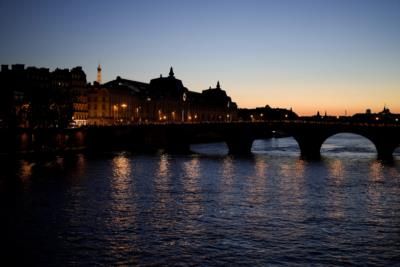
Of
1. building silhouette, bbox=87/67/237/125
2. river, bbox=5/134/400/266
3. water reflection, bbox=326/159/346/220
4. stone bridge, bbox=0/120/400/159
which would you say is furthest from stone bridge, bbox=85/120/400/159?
river, bbox=5/134/400/266

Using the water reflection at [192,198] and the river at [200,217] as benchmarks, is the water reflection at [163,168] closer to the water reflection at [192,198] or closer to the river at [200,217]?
the river at [200,217]

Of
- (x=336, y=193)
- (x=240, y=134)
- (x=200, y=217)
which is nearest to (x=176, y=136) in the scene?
(x=240, y=134)

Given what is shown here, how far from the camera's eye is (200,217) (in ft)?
128

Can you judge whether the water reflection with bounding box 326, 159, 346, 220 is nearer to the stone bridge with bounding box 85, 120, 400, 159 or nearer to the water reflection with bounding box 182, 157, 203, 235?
the water reflection with bounding box 182, 157, 203, 235

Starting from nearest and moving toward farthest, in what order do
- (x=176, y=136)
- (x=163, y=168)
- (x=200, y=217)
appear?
(x=200, y=217)
(x=163, y=168)
(x=176, y=136)

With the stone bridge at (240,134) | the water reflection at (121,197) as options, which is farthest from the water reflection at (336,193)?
the stone bridge at (240,134)

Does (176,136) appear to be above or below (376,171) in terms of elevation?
above

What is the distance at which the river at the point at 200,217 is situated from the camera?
97.8 ft

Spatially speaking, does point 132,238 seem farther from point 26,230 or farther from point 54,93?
point 54,93

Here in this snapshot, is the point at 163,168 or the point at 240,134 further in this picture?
the point at 240,134

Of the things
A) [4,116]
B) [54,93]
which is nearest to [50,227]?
[4,116]

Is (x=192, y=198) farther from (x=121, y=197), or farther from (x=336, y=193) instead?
(x=336, y=193)

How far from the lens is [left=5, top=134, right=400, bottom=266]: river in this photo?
29812mm

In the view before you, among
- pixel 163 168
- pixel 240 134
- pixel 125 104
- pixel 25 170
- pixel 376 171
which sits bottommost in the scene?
pixel 376 171
